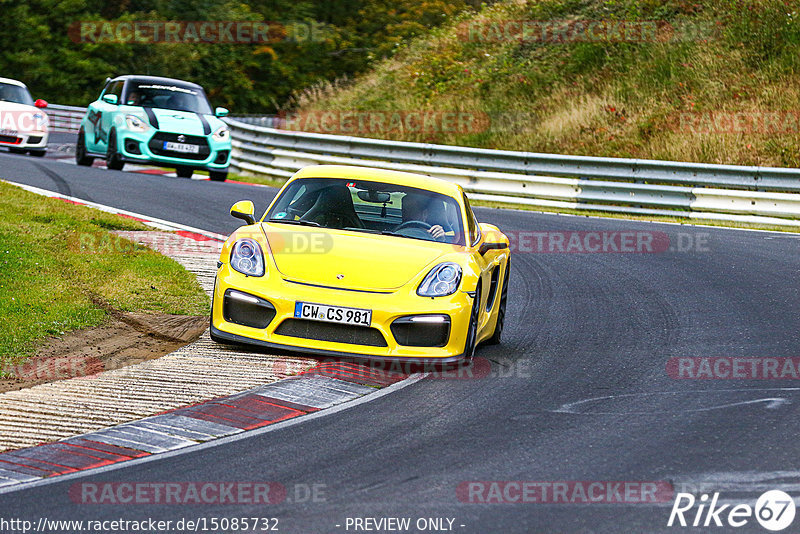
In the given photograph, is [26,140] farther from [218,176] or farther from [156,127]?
[156,127]

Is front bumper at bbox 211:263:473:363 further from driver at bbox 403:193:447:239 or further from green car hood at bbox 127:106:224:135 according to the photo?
green car hood at bbox 127:106:224:135

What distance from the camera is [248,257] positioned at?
824cm

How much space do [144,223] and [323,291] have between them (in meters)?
6.95

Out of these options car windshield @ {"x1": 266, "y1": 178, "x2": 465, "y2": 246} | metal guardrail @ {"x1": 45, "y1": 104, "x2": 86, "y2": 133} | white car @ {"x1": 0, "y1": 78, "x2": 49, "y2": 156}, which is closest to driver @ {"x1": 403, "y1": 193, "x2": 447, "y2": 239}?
car windshield @ {"x1": 266, "y1": 178, "x2": 465, "y2": 246}

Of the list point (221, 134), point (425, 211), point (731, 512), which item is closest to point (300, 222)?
point (425, 211)

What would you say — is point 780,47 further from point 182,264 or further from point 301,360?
point 301,360

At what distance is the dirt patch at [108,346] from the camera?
24.6ft

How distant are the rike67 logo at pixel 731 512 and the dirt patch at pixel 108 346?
13.5 ft

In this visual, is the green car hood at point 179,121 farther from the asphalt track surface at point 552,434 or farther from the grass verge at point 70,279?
the asphalt track surface at point 552,434

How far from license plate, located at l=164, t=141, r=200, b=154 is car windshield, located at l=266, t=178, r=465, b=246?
1195 cm

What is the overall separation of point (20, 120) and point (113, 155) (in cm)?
397

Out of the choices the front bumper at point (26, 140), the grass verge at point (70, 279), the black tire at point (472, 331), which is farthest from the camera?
the front bumper at point (26, 140)

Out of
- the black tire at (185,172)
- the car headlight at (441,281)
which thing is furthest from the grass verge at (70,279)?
the black tire at (185,172)

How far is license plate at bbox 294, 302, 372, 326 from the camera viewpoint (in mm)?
7742
